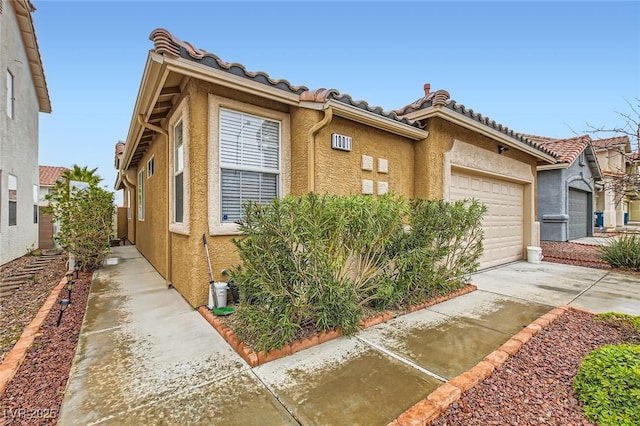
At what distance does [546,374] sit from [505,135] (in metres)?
7.20

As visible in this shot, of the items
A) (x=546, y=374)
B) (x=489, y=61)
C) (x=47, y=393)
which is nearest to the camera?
(x=47, y=393)

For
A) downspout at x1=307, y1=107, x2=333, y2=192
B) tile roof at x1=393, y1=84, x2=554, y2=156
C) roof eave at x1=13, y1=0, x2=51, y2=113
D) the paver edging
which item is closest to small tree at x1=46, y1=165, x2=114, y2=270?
downspout at x1=307, y1=107, x2=333, y2=192

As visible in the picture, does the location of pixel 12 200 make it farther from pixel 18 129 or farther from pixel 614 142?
pixel 614 142

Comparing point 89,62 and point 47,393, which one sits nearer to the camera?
point 47,393

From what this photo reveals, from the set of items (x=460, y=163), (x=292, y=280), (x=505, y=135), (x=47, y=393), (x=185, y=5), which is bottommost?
(x=47, y=393)

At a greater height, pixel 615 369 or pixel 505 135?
pixel 505 135

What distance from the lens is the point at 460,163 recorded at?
7.20m

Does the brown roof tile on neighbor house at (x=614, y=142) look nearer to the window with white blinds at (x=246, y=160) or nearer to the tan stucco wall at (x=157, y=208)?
the window with white blinds at (x=246, y=160)

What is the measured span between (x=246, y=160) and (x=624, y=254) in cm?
1081

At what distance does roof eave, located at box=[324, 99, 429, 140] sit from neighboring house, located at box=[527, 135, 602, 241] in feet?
30.4

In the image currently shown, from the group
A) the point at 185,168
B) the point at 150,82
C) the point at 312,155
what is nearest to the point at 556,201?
the point at 312,155

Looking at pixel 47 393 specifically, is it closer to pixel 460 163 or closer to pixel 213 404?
pixel 213 404

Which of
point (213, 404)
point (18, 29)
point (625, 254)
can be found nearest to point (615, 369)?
point (213, 404)

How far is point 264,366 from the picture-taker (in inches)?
120
